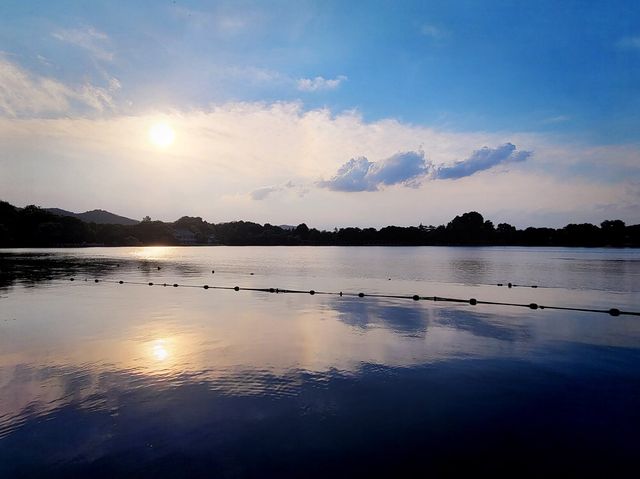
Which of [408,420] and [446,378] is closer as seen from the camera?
[408,420]

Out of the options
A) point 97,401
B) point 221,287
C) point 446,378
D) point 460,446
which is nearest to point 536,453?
point 460,446

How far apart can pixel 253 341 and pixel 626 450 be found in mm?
10417

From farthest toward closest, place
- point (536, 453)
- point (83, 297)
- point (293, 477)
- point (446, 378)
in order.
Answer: point (83, 297) → point (446, 378) → point (536, 453) → point (293, 477)

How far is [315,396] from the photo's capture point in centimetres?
912

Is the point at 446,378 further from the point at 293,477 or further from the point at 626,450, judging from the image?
the point at 293,477

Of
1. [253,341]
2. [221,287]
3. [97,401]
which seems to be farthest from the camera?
[221,287]

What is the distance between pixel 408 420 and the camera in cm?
798

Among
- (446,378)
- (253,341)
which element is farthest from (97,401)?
(446,378)

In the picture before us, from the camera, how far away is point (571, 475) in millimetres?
6289

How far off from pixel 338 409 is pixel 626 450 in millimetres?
5061

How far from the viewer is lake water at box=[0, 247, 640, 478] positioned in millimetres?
6586

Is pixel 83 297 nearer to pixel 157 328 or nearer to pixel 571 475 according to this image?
pixel 157 328

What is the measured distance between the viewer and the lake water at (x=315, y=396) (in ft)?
21.6

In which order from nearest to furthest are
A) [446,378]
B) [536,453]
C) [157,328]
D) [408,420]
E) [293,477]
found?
[293,477] → [536,453] → [408,420] → [446,378] → [157,328]
